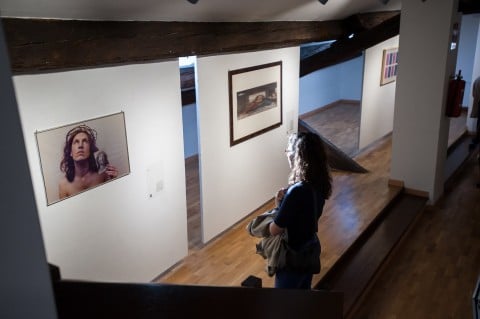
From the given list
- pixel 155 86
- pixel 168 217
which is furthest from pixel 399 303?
pixel 155 86

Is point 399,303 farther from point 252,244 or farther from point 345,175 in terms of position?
point 345,175

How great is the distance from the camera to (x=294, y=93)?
6.16m

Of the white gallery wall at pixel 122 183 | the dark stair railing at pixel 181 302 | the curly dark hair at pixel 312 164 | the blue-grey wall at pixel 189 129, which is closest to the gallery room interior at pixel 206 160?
the white gallery wall at pixel 122 183

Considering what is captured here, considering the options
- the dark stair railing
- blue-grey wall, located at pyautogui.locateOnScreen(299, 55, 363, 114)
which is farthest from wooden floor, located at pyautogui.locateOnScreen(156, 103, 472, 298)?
blue-grey wall, located at pyautogui.locateOnScreen(299, 55, 363, 114)

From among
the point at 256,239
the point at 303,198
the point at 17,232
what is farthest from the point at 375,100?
the point at 17,232

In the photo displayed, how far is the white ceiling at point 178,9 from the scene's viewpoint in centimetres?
255

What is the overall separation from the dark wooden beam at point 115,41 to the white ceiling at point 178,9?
0.07m

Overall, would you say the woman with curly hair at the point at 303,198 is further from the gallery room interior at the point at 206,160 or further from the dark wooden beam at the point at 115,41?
the dark wooden beam at the point at 115,41

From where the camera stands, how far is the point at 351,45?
21.0ft

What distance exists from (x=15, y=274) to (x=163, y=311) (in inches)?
14.7

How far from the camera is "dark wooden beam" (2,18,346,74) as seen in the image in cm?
264

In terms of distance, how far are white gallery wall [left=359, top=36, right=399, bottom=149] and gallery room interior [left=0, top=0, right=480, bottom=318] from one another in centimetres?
22

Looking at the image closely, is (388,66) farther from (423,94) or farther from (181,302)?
(181,302)

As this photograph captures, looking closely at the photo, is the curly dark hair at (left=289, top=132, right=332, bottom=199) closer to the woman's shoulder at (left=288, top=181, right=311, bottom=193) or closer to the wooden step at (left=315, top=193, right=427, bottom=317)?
the woman's shoulder at (left=288, top=181, right=311, bottom=193)
